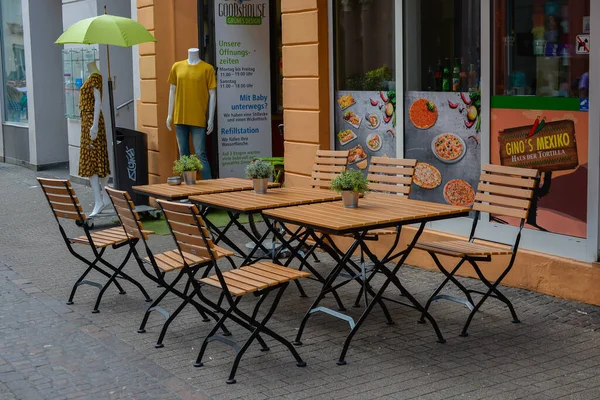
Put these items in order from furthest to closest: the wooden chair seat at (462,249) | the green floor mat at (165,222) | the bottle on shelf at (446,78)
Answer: the green floor mat at (165,222) < the bottle on shelf at (446,78) < the wooden chair seat at (462,249)

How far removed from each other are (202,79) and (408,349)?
6.40 metres

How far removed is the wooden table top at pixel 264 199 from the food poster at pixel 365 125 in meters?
1.57

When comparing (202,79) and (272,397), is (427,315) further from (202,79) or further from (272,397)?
(202,79)

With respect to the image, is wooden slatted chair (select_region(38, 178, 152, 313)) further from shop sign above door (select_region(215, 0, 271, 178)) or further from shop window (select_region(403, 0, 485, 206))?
shop sign above door (select_region(215, 0, 271, 178))

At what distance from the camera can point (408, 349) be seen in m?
6.15

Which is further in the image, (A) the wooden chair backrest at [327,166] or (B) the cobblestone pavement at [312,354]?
(A) the wooden chair backrest at [327,166]

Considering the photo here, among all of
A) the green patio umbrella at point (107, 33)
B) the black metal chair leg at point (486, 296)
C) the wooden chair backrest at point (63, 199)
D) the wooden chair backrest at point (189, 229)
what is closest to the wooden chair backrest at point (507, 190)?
the black metal chair leg at point (486, 296)

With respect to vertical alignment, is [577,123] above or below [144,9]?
below

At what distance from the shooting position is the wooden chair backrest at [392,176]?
7441 millimetres

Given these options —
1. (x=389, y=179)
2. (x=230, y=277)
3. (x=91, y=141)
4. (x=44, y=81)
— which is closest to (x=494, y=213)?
(x=389, y=179)

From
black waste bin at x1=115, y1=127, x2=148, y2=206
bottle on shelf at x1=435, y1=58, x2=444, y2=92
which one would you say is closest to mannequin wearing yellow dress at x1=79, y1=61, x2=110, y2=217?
black waste bin at x1=115, y1=127, x2=148, y2=206

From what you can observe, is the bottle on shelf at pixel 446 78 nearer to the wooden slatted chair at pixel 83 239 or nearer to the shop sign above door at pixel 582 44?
the shop sign above door at pixel 582 44

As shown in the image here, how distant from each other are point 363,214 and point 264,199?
3.88ft

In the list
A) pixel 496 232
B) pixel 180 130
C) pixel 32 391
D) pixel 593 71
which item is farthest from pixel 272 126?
pixel 32 391
